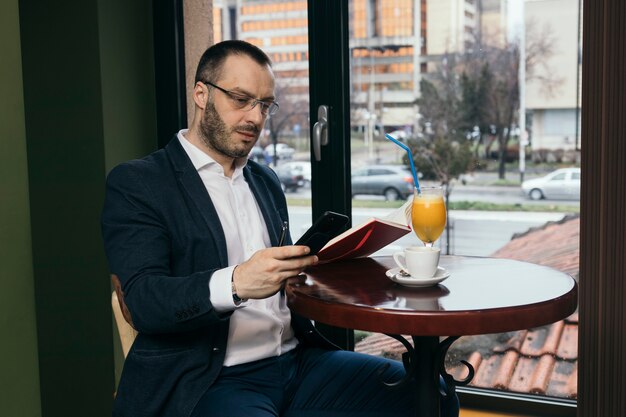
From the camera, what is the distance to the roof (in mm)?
2725

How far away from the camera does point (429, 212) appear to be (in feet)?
5.92

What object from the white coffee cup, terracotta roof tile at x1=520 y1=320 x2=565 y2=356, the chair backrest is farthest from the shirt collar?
terracotta roof tile at x1=520 y1=320 x2=565 y2=356

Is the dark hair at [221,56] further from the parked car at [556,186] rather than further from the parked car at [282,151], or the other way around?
the parked car at [556,186]

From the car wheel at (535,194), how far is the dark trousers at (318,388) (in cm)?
106

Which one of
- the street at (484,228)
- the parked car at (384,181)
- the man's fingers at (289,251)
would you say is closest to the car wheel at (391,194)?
the parked car at (384,181)

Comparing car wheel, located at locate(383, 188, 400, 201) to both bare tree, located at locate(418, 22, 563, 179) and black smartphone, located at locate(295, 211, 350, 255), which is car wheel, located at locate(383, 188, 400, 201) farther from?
black smartphone, located at locate(295, 211, 350, 255)

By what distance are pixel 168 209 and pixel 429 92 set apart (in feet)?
4.51

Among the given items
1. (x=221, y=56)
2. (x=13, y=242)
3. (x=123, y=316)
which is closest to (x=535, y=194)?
(x=221, y=56)

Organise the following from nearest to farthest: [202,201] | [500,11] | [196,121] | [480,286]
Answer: [480,286] < [202,201] < [196,121] < [500,11]

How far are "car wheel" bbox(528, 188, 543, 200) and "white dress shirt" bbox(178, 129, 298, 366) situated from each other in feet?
3.80

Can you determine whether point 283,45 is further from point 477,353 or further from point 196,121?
→ point 477,353

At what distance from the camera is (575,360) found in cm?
274

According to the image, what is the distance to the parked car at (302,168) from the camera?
3.02m

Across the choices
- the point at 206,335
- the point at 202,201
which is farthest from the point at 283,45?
the point at 206,335
